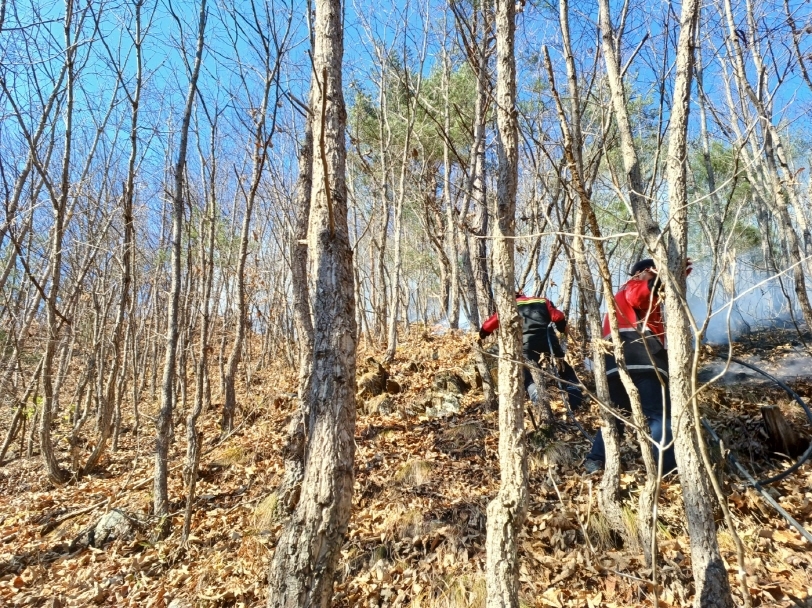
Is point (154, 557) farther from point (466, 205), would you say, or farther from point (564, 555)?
point (466, 205)

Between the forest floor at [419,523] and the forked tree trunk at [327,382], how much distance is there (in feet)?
2.85

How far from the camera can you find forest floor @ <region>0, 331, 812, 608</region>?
108 inches

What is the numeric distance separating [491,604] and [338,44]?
3.60m

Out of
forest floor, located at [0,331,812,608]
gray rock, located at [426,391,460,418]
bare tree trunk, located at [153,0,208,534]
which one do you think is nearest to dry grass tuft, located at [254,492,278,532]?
forest floor, located at [0,331,812,608]

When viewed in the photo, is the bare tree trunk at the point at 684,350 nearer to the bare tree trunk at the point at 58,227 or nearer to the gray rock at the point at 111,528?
the gray rock at the point at 111,528

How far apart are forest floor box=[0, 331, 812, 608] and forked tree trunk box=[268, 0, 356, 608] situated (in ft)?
2.85

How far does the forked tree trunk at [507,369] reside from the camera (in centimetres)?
210

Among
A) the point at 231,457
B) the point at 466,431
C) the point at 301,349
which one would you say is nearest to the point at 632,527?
the point at 466,431

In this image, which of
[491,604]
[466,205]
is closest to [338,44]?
[491,604]

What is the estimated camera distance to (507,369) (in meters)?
2.34

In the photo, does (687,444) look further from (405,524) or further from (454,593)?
(405,524)

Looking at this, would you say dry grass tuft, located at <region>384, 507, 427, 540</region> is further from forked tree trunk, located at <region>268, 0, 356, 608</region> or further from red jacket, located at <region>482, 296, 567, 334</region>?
red jacket, located at <region>482, 296, 567, 334</region>

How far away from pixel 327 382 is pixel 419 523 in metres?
1.72

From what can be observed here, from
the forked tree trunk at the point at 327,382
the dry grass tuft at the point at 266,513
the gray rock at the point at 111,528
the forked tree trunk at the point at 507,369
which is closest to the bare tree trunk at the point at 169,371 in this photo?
the gray rock at the point at 111,528
